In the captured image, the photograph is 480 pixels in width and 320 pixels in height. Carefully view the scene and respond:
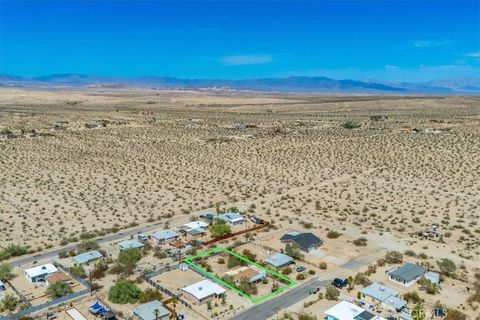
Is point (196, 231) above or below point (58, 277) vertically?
above

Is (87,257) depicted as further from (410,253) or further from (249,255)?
(410,253)

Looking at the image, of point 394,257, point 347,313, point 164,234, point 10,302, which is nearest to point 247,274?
point 347,313

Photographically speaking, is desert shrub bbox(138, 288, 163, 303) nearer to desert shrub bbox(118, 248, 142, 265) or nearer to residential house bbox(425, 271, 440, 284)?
desert shrub bbox(118, 248, 142, 265)

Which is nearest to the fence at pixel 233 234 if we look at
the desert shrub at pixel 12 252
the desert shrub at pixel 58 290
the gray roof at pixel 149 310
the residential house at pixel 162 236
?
the residential house at pixel 162 236

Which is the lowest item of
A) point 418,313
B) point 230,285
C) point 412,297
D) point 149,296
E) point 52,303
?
point 52,303

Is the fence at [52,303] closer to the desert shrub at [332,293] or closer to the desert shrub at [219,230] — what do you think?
the desert shrub at [219,230]

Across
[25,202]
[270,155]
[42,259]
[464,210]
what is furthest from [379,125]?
[42,259]

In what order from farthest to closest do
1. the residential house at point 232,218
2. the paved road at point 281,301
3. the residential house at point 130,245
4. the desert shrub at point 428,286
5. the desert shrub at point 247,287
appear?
1. the residential house at point 232,218
2. the residential house at point 130,245
3. the desert shrub at point 247,287
4. the desert shrub at point 428,286
5. the paved road at point 281,301
